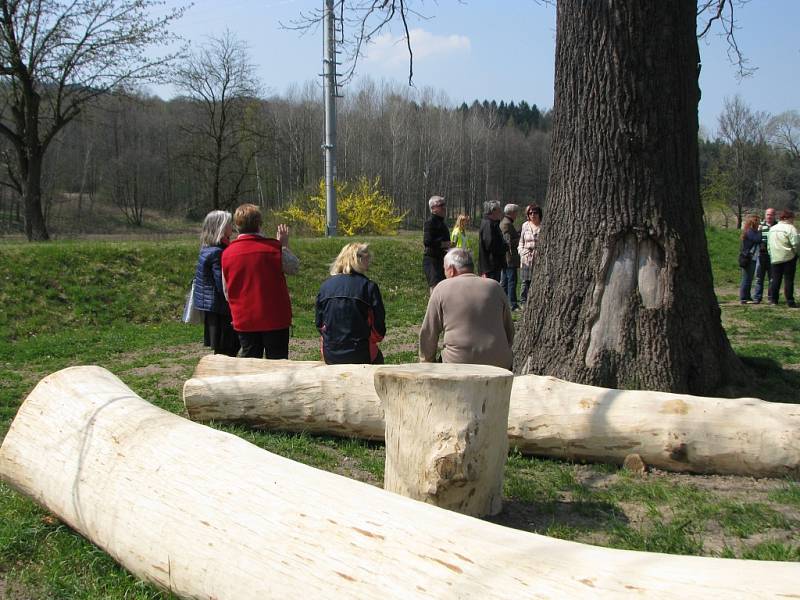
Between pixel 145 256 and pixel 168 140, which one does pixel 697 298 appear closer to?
pixel 145 256

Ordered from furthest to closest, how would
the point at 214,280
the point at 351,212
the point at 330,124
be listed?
the point at 351,212
the point at 330,124
the point at 214,280

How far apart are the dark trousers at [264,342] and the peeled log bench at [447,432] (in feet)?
9.08

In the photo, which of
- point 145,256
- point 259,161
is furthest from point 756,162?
point 145,256

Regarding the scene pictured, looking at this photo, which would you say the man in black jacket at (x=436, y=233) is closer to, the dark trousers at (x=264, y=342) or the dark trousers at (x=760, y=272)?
the dark trousers at (x=264, y=342)

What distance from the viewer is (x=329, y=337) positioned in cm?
618

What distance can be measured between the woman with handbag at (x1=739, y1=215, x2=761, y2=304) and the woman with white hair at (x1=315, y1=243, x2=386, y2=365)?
10.4 metres

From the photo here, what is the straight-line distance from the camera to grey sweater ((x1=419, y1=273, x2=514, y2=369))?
18.9ft

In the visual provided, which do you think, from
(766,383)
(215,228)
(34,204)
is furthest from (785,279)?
(34,204)

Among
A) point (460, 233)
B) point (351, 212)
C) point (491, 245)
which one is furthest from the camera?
point (351, 212)

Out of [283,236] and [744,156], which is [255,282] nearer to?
[283,236]

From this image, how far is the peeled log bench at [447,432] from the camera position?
3846 mm

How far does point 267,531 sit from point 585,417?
2.64 meters

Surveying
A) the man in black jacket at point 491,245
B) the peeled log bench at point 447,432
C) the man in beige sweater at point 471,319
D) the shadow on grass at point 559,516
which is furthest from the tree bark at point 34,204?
the shadow on grass at point 559,516

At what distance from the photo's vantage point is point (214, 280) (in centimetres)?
697
